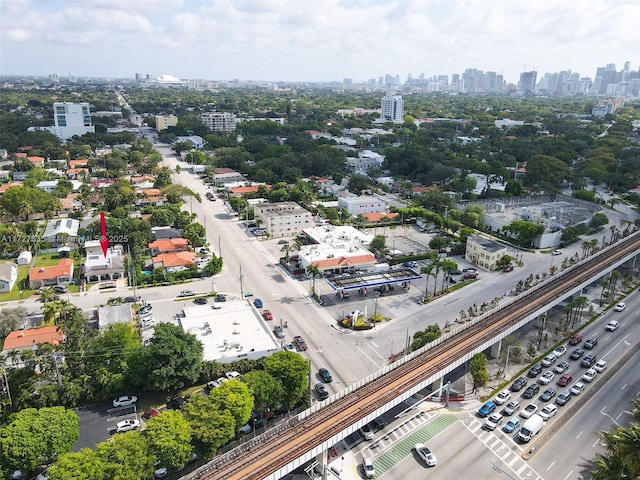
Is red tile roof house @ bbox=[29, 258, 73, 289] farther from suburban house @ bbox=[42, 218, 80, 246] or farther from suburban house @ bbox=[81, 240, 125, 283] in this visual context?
suburban house @ bbox=[42, 218, 80, 246]

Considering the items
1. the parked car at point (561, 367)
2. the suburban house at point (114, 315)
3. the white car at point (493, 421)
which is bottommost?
the white car at point (493, 421)

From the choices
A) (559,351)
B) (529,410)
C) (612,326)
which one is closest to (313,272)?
(559,351)

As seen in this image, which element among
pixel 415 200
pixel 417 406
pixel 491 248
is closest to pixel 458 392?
pixel 417 406

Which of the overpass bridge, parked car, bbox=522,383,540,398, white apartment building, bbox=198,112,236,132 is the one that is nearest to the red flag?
the overpass bridge

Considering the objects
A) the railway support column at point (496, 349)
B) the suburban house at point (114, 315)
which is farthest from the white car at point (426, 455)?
the suburban house at point (114, 315)

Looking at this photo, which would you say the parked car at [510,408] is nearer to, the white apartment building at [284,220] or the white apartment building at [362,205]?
the white apartment building at [284,220]

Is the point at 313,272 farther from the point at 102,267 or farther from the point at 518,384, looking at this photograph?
the point at 102,267
